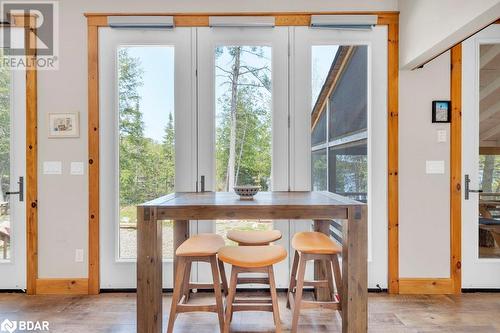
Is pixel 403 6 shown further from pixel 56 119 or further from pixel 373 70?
pixel 56 119

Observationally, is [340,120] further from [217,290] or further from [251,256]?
[217,290]

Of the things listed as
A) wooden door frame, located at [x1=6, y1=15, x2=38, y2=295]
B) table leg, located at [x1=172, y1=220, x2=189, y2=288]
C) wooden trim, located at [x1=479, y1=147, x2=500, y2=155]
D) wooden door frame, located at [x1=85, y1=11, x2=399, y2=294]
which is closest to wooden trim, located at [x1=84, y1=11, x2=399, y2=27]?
wooden door frame, located at [x1=85, y1=11, x2=399, y2=294]

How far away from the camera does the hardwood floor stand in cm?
226

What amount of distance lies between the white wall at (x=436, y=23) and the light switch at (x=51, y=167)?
130 inches

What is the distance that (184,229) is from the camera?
2.52 meters

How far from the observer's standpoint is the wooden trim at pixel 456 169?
2854 mm

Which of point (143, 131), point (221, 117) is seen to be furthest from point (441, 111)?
point (143, 131)

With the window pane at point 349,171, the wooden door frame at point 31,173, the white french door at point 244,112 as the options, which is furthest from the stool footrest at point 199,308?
the wooden door frame at point 31,173

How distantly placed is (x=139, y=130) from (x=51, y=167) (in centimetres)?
87

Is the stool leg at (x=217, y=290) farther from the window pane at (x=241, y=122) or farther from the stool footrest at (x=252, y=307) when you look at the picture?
the window pane at (x=241, y=122)

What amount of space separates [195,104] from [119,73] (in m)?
0.78

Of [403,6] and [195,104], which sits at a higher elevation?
[403,6]

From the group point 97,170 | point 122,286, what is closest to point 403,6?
point 97,170

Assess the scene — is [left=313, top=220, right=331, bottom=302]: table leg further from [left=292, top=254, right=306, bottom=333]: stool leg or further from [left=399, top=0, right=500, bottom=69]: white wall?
Result: [left=399, top=0, right=500, bottom=69]: white wall
